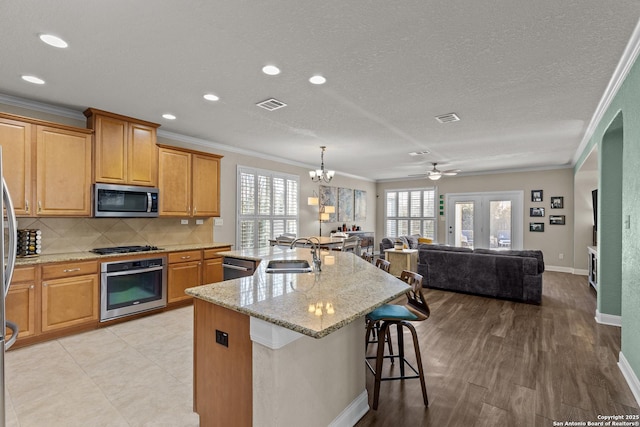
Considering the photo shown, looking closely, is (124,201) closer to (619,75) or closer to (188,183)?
(188,183)

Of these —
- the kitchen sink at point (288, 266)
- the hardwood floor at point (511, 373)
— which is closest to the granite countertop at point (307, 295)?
the kitchen sink at point (288, 266)

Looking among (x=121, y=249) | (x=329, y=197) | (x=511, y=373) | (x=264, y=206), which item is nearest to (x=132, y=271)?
(x=121, y=249)

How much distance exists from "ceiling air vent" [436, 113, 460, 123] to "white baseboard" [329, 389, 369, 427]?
11.1 ft

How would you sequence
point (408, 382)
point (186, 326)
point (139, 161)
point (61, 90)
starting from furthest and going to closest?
point (139, 161)
point (186, 326)
point (61, 90)
point (408, 382)

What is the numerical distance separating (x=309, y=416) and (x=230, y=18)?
252cm

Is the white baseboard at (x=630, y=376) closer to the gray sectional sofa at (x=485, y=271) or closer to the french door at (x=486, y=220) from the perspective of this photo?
the gray sectional sofa at (x=485, y=271)

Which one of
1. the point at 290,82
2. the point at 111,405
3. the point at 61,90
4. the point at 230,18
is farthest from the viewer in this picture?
the point at 61,90

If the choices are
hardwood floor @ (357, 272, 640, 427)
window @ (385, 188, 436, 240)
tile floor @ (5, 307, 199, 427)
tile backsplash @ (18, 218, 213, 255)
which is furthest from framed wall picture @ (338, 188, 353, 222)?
tile floor @ (5, 307, 199, 427)

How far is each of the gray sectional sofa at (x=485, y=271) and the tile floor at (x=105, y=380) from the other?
425 centimetres

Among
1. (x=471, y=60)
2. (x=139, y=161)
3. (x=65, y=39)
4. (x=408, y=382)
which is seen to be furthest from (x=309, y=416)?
(x=139, y=161)

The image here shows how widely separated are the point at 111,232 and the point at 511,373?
5004 mm

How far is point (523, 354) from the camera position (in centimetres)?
312

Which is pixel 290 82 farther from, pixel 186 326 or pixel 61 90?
pixel 186 326

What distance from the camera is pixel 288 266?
10.3 feet
